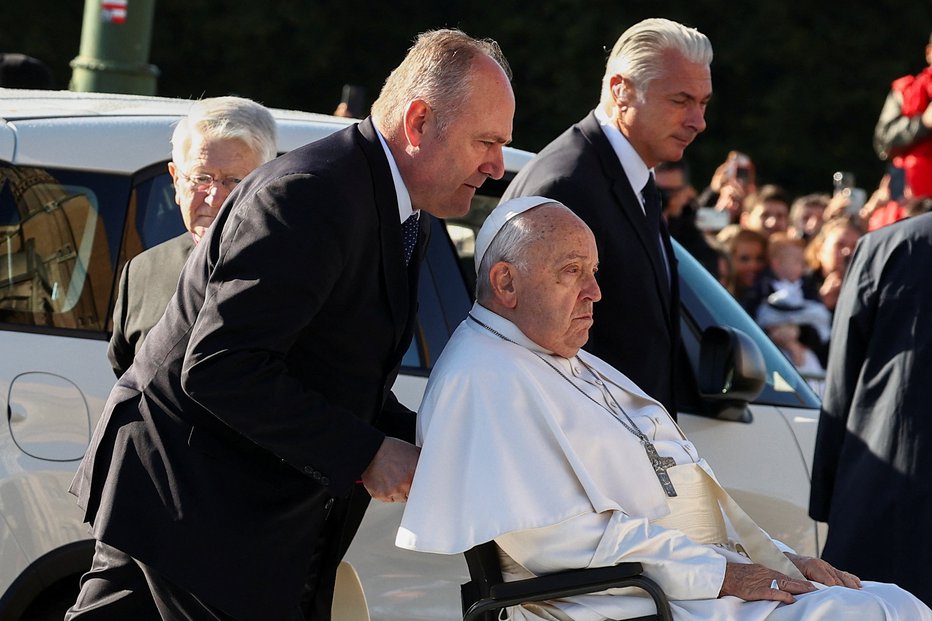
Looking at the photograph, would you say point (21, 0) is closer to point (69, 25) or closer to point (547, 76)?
point (69, 25)

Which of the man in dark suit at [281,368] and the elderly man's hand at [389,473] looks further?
the elderly man's hand at [389,473]

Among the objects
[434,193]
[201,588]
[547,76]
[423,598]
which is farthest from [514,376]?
[547,76]

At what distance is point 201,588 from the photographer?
10.2 ft

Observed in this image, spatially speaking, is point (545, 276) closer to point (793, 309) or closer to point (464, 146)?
point (464, 146)

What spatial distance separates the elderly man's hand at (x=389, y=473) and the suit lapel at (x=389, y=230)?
10.1 inches

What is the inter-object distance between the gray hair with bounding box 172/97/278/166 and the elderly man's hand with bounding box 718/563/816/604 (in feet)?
5.21

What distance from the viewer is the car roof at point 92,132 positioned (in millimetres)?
4121

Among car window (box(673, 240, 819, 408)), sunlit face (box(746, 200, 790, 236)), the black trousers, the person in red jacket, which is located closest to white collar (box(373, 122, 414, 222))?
the black trousers

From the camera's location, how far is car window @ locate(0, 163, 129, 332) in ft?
13.4

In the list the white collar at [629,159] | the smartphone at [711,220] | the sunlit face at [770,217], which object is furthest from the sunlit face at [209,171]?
the sunlit face at [770,217]

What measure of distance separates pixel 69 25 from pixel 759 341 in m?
17.4

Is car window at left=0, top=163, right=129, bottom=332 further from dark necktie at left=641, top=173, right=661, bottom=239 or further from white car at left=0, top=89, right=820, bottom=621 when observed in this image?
dark necktie at left=641, top=173, right=661, bottom=239

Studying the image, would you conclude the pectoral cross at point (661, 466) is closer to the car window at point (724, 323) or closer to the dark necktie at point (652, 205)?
the dark necktie at point (652, 205)

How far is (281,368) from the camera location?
3.01m
